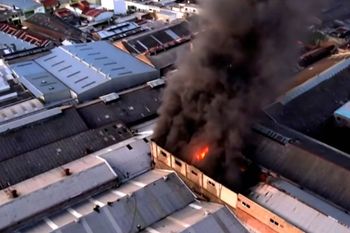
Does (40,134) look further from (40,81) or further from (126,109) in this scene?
(40,81)

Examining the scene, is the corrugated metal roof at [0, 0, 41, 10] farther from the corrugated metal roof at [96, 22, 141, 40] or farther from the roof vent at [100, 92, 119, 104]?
the roof vent at [100, 92, 119, 104]

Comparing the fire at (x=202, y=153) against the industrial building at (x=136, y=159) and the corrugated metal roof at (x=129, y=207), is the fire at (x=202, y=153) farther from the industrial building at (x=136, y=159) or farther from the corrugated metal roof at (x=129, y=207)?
the corrugated metal roof at (x=129, y=207)

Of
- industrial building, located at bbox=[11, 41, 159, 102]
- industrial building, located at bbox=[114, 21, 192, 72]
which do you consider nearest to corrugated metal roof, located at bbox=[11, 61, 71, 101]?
industrial building, located at bbox=[11, 41, 159, 102]

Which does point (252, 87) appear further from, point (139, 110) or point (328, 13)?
point (328, 13)

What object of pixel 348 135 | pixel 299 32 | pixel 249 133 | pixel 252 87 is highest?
pixel 299 32

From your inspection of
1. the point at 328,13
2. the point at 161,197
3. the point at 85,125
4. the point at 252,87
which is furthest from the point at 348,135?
the point at 328,13

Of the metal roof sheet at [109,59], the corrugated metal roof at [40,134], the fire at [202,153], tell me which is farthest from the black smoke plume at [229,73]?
the metal roof sheet at [109,59]

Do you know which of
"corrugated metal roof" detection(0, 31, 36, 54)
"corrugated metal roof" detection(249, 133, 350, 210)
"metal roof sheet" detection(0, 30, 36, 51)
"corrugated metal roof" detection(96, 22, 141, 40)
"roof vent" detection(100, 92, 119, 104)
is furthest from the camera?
"corrugated metal roof" detection(96, 22, 141, 40)
